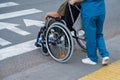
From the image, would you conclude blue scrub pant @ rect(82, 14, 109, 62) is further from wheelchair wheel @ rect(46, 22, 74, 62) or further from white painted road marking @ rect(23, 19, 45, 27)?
white painted road marking @ rect(23, 19, 45, 27)

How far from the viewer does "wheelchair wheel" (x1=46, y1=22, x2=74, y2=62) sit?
5477 mm

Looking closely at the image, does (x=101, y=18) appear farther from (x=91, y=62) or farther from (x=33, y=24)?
(x=33, y=24)

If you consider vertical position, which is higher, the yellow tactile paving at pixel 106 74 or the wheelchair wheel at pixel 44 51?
the wheelchair wheel at pixel 44 51

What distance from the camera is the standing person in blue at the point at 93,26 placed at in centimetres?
527

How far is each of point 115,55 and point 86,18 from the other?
123 centimetres

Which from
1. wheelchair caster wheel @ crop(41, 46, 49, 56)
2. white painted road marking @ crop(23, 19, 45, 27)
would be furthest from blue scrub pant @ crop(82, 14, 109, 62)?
white painted road marking @ crop(23, 19, 45, 27)

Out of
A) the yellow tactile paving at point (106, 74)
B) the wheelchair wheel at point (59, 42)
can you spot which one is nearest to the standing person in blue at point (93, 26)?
the yellow tactile paving at point (106, 74)

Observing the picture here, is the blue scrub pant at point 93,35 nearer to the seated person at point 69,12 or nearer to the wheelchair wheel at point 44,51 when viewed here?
the seated person at point 69,12

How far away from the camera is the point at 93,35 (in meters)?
5.43

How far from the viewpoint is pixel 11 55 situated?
20.5 feet

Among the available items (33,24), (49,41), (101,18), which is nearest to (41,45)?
(49,41)

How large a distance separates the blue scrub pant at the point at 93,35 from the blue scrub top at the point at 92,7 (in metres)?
0.07

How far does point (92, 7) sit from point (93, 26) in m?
0.34

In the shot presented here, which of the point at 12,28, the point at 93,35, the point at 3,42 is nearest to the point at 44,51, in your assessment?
the point at 93,35
